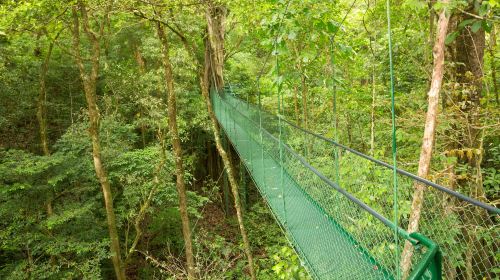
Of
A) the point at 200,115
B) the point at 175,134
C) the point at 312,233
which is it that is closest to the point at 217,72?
the point at 200,115

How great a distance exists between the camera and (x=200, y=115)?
25.4 feet

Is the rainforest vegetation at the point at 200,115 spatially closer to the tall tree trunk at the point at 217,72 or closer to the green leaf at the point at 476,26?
the tall tree trunk at the point at 217,72

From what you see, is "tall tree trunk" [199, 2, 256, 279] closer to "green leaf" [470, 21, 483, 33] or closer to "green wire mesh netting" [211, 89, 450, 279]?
"green wire mesh netting" [211, 89, 450, 279]

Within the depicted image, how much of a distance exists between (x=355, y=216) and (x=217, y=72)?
580 centimetres

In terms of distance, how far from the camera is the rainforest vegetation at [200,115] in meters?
2.82

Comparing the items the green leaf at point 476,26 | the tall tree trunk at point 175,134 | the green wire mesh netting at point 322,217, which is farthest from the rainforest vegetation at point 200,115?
the green leaf at point 476,26

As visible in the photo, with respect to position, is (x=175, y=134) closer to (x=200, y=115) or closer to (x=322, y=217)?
(x=200, y=115)

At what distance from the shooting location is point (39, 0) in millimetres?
3912

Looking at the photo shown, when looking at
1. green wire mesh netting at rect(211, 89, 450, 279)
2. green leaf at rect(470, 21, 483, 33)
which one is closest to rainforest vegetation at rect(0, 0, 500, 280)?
green wire mesh netting at rect(211, 89, 450, 279)

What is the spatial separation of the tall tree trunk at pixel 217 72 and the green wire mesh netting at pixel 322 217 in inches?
54.6

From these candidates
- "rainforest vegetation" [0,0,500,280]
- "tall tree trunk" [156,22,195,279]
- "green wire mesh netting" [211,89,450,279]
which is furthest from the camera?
"tall tree trunk" [156,22,195,279]

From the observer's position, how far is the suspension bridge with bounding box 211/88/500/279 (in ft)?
4.29

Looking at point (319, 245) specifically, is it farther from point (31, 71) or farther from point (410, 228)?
point (31, 71)

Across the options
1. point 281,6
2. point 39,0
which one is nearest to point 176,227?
point 39,0
